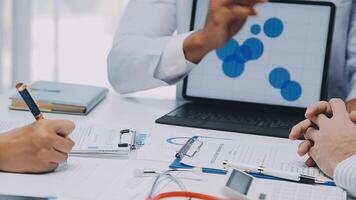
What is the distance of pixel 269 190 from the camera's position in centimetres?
88

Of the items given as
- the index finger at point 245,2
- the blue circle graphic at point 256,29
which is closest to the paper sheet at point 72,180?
the index finger at point 245,2

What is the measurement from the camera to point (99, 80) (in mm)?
2561

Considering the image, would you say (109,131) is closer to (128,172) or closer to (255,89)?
(128,172)

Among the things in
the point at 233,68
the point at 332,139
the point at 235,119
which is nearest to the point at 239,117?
the point at 235,119

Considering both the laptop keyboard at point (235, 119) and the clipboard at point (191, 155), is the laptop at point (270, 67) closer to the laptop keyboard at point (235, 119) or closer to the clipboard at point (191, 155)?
the laptop keyboard at point (235, 119)

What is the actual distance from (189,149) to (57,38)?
158 centimetres

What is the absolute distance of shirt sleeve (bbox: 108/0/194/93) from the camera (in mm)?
1533

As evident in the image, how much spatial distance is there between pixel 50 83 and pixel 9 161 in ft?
2.19

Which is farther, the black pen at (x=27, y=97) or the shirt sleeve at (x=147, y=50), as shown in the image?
the shirt sleeve at (x=147, y=50)

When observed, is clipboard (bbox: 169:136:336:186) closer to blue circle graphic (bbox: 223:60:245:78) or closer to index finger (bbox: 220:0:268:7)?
index finger (bbox: 220:0:268:7)

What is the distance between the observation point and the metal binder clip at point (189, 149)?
3.42 ft

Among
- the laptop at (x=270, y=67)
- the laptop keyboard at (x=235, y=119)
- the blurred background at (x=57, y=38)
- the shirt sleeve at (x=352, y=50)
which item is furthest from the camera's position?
the blurred background at (x=57, y=38)

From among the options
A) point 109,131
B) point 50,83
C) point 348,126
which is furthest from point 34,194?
point 50,83

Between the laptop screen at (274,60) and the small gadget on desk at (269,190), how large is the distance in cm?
61
